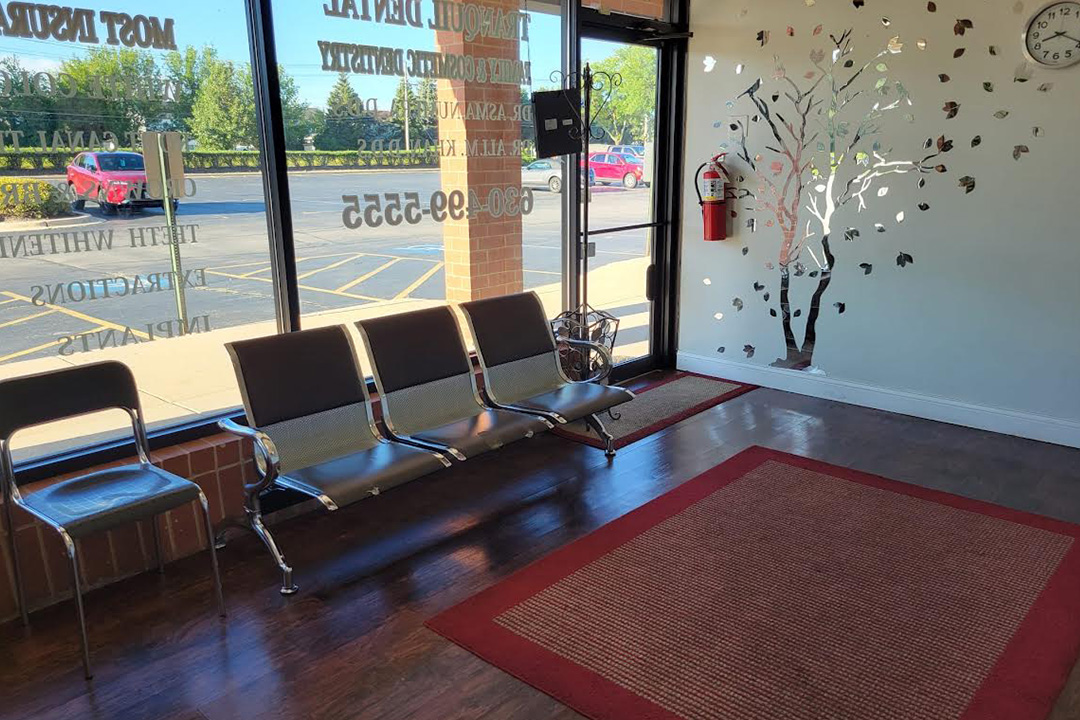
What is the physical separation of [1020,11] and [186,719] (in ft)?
16.5

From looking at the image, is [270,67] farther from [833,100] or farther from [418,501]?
[833,100]

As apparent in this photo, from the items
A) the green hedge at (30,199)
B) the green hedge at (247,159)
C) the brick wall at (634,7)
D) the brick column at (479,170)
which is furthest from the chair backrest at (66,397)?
the brick wall at (634,7)

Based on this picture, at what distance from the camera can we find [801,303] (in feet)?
17.7

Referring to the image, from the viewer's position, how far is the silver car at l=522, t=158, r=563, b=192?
15.6ft

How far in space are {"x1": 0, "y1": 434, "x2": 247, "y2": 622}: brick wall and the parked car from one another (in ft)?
7.47

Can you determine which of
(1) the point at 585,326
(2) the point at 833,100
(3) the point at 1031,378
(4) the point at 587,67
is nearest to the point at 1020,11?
(2) the point at 833,100

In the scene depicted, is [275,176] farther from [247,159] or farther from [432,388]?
[432,388]

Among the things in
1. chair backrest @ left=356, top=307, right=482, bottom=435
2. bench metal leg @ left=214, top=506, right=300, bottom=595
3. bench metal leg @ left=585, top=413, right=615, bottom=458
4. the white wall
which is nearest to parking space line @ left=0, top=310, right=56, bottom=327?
bench metal leg @ left=214, top=506, right=300, bottom=595

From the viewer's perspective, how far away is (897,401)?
5.09 meters

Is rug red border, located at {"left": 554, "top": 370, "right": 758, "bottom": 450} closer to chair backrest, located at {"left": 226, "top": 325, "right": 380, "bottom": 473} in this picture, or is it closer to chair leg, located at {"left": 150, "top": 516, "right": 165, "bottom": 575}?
chair backrest, located at {"left": 226, "top": 325, "right": 380, "bottom": 473}

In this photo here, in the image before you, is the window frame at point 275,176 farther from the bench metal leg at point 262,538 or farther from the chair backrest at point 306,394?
the bench metal leg at point 262,538

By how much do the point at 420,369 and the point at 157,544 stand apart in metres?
1.35

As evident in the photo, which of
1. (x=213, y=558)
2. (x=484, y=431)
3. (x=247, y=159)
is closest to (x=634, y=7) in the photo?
(x=247, y=159)

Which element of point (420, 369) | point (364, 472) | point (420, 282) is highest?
point (420, 282)
